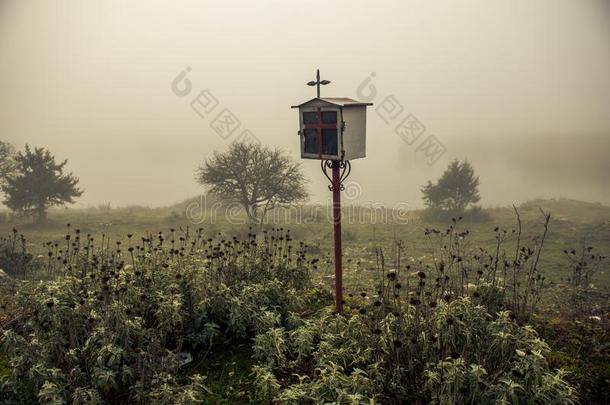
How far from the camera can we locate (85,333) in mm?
6348

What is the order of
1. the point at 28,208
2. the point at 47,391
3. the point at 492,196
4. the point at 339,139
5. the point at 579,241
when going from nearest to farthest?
the point at 47,391 → the point at 339,139 → the point at 579,241 → the point at 28,208 → the point at 492,196

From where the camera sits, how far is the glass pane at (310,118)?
26.0 feet

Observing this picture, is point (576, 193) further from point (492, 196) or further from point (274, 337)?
point (274, 337)

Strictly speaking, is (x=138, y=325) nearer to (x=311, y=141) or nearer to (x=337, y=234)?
(x=337, y=234)

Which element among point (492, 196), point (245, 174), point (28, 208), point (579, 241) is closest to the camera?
point (579, 241)

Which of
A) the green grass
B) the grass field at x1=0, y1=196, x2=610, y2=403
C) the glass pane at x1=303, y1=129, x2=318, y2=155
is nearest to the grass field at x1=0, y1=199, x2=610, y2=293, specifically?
the grass field at x1=0, y1=196, x2=610, y2=403

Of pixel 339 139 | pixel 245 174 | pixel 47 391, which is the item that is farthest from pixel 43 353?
pixel 245 174

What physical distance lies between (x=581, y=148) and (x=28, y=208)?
68.7 meters

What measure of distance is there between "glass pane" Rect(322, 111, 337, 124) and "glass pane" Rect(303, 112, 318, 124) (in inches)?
7.0

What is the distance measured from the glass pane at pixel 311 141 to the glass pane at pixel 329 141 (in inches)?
6.9

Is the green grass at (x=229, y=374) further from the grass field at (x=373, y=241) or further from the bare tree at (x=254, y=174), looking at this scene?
the bare tree at (x=254, y=174)

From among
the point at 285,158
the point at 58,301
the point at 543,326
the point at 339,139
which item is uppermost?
the point at 285,158

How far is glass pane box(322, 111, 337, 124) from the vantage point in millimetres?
7598

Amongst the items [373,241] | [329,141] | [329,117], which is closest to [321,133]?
[329,141]
